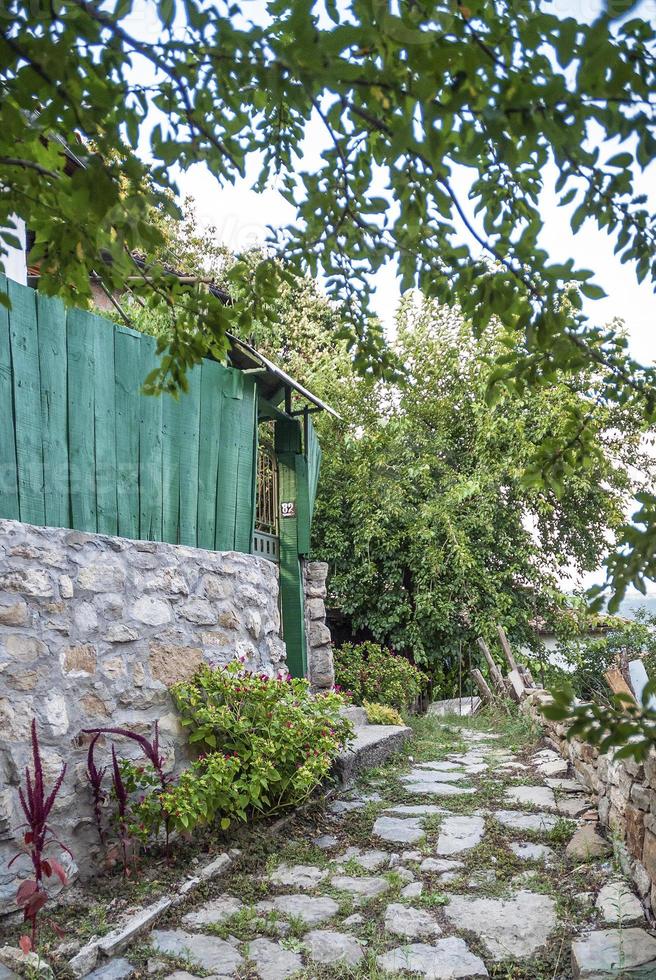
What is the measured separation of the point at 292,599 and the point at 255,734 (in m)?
2.51

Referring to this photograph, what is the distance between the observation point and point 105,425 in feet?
13.4

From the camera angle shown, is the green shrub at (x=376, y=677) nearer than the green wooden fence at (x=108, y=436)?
No

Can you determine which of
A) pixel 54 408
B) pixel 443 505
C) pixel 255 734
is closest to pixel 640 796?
pixel 255 734

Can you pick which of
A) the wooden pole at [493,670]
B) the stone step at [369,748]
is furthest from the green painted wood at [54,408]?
the wooden pole at [493,670]

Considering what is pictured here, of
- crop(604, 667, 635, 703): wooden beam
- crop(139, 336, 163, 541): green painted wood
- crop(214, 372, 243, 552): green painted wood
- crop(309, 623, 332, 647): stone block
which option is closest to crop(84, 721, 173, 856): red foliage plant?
crop(139, 336, 163, 541): green painted wood

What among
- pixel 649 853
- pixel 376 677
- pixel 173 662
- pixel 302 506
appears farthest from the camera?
pixel 376 677

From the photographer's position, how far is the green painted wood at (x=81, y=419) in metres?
3.88

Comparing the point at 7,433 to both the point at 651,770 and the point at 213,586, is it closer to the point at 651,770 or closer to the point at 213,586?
the point at 213,586

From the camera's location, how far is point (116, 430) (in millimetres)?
4176

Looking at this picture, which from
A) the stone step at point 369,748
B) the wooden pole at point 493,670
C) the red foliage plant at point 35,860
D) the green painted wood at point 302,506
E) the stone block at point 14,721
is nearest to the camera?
the red foliage plant at point 35,860

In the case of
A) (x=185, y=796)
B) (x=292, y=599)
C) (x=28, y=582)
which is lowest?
(x=185, y=796)

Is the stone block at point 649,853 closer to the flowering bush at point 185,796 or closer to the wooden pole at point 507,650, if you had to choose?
the flowering bush at point 185,796

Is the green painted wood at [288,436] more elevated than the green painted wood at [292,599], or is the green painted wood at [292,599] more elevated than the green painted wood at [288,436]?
the green painted wood at [288,436]

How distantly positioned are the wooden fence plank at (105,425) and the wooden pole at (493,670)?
23.7 feet
